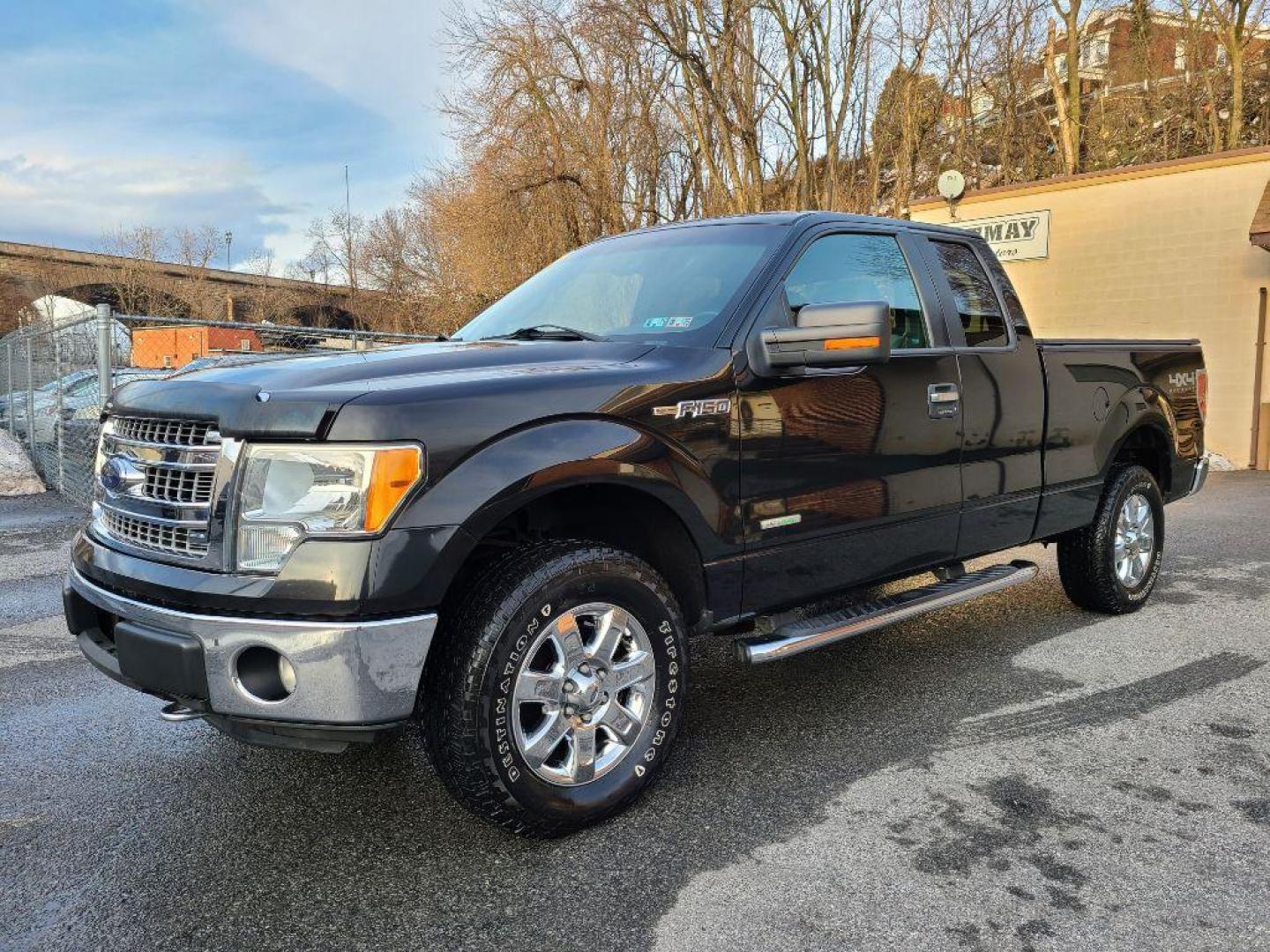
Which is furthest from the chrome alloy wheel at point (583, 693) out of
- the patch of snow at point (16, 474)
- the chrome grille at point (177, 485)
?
the patch of snow at point (16, 474)

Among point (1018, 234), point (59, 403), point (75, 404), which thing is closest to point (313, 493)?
point (75, 404)

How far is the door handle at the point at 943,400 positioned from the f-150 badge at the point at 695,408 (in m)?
1.15

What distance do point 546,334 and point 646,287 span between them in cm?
46

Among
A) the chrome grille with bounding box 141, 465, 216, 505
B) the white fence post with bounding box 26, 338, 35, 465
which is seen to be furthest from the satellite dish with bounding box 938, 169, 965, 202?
the chrome grille with bounding box 141, 465, 216, 505

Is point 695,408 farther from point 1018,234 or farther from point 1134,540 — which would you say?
point 1018,234

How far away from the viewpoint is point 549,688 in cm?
271

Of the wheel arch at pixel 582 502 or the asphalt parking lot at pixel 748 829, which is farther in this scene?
the wheel arch at pixel 582 502

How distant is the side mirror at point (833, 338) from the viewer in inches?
114

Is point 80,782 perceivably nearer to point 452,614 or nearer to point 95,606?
point 95,606

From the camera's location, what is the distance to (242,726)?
2.51 metres

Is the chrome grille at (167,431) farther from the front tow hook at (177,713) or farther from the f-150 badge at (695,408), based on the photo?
the f-150 badge at (695,408)

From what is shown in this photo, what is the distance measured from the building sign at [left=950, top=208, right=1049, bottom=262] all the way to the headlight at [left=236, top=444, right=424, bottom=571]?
1520cm

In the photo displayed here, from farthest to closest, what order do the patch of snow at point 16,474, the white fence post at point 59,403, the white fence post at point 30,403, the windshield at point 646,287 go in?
the white fence post at point 30,403 < the patch of snow at point 16,474 < the white fence post at point 59,403 < the windshield at point 646,287

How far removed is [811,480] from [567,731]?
1248mm
